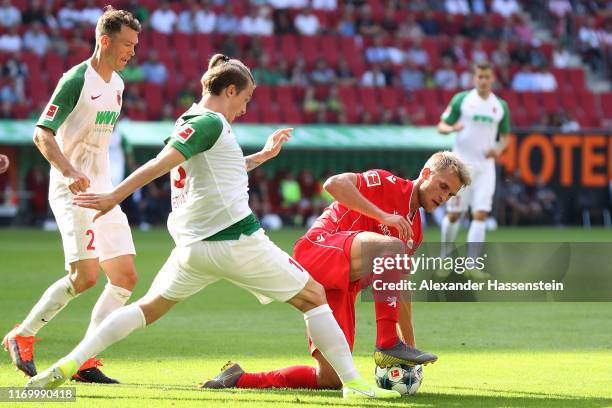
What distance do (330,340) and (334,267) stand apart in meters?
0.71

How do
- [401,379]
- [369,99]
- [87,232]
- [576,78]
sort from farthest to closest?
[576,78]
[369,99]
[87,232]
[401,379]

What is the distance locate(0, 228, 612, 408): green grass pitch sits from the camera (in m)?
7.00

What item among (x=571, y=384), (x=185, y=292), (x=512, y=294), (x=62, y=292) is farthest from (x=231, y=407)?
(x=512, y=294)

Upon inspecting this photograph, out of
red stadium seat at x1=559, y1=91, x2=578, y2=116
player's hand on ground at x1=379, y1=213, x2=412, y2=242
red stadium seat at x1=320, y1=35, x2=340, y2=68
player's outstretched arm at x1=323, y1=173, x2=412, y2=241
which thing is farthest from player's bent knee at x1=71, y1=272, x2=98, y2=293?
red stadium seat at x1=559, y1=91, x2=578, y2=116

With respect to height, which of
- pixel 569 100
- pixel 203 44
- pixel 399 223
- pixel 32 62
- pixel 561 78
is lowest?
pixel 399 223

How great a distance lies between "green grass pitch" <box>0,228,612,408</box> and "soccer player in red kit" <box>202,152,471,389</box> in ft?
0.54

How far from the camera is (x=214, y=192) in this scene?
6.61 meters

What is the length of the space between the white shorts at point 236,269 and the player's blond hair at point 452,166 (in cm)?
117

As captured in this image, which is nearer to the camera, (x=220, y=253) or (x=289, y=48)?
(x=220, y=253)

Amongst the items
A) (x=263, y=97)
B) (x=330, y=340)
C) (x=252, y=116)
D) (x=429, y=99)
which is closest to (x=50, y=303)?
(x=330, y=340)

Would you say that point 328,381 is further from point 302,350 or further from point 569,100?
point 569,100

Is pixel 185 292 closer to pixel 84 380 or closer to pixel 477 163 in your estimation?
pixel 84 380

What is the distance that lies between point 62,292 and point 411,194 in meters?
2.41

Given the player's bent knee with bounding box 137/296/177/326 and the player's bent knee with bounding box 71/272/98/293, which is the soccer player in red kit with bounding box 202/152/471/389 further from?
the player's bent knee with bounding box 71/272/98/293
